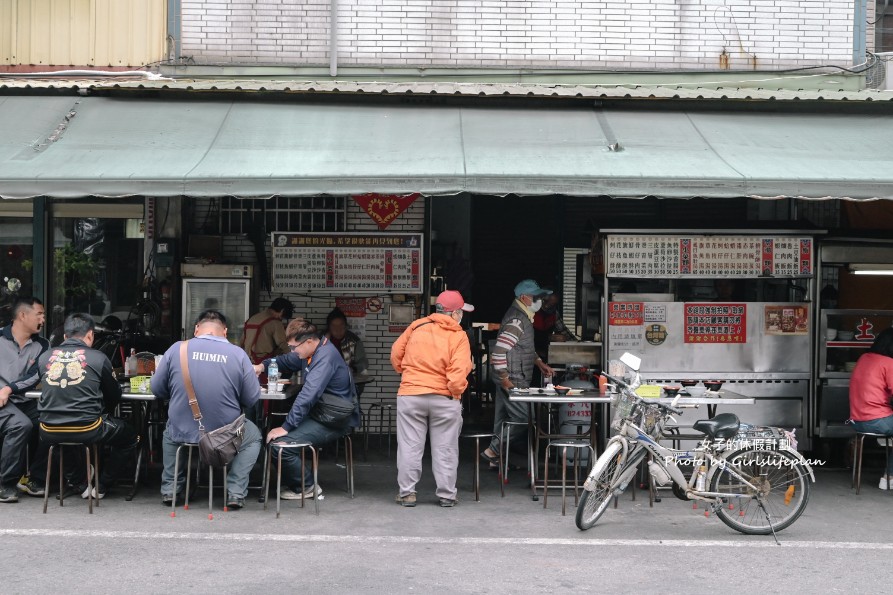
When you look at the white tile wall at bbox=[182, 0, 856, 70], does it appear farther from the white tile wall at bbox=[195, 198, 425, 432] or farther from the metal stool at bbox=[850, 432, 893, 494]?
the metal stool at bbox=[850, 432, 893, 494]

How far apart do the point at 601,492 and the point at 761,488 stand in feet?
3.97

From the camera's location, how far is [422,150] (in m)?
8.82

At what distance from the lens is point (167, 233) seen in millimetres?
11555

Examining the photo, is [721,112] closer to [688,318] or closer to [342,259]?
[688,318]

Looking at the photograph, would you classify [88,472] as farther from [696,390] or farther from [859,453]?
[859,453]

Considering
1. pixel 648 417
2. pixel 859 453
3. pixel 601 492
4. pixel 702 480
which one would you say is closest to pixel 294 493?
pixel 601 492

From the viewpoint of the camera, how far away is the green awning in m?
8.19

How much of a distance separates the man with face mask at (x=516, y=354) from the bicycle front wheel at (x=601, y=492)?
1940mm

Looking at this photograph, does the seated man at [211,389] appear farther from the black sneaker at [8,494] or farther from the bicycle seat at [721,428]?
the bicycle seat at [721,428]

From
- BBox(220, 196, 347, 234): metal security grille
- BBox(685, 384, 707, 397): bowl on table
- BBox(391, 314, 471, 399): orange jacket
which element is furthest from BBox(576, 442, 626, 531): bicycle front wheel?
BBox(220, 196, 347, 234): metal security grille

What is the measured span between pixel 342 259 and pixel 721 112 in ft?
15.0

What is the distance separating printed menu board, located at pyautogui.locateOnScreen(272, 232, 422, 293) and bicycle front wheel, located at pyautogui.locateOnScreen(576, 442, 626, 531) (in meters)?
4.55

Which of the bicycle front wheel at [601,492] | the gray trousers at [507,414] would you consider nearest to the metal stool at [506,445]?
the gray trousers at [507,414]

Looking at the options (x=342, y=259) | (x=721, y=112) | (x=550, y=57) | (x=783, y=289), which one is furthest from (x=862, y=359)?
(x=342, y=259)
